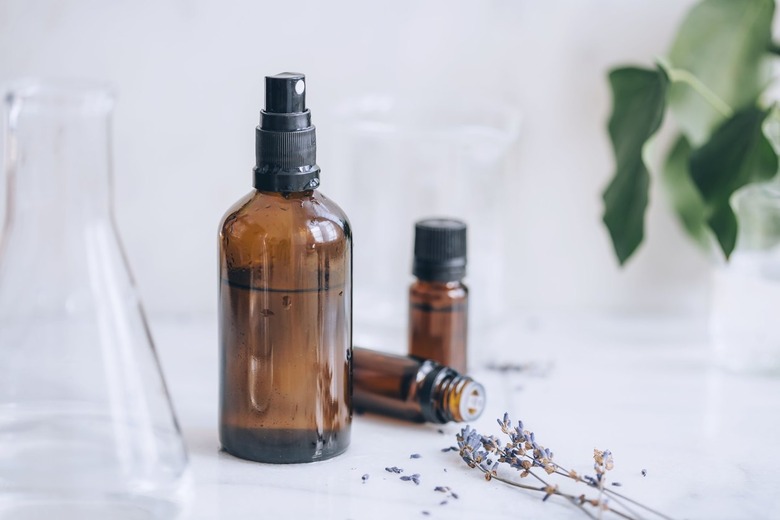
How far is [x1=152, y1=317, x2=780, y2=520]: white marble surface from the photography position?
69 cm

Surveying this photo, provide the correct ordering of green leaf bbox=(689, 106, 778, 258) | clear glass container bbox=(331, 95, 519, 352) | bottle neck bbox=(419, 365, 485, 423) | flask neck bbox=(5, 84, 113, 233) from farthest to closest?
clear glass container bbox=(331, 95, 519, 352) → green leaf bbox=(689, 106, 778, 258) → bottle neck bbox=(419, 365, 485, 423) → flask neck bbox=(5, 84, 113, 233)

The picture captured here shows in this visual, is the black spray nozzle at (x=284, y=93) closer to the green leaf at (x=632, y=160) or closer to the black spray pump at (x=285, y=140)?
the black spray pump at (x=285, y=140)

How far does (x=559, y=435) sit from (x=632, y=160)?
0.89 feet

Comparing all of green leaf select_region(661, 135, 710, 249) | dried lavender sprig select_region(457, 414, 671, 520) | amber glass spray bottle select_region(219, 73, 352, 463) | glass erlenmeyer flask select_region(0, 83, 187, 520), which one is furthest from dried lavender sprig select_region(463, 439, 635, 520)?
green leaf select_region(661, 135, 710, 249)

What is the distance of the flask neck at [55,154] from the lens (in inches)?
25.1

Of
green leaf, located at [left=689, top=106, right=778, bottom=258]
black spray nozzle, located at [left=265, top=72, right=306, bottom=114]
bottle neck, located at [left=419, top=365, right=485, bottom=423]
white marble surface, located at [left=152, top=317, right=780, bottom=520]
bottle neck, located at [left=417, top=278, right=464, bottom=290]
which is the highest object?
black spray nozzle, located at [left=265, top=72, right=306, bottom=114]

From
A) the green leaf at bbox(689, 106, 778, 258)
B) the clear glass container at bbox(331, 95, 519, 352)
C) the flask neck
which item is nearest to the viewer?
the flask neck

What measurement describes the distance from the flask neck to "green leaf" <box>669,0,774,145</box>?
1.92 feet

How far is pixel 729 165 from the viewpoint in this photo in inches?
36.9

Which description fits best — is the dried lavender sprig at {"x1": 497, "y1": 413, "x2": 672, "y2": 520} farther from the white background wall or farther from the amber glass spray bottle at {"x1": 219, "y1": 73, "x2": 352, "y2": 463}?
the white background wall

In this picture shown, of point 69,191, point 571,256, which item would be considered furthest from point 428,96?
point 69,191

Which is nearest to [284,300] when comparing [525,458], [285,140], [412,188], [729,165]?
[285,140]

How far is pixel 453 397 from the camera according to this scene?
80 centimetres

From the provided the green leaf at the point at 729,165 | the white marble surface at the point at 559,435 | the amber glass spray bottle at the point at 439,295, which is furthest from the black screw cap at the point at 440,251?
the green leaf at the point at 729,165
